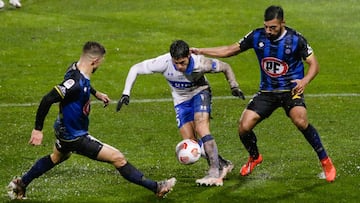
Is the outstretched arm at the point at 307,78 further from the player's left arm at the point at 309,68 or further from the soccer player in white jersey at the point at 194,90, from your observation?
the soccer player in white jersey at the point at 194,90

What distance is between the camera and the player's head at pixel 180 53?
41.7 ft

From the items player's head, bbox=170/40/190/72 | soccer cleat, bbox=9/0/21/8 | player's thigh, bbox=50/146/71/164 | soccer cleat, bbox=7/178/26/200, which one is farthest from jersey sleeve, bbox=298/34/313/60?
soccer cleat, bbox=9/0/21/8

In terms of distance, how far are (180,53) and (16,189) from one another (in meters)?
2.89

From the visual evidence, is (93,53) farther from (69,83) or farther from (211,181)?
(211,181)

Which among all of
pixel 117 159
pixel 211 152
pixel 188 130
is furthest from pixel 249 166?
pixel 117 159

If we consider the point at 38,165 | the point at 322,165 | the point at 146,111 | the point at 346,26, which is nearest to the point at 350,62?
the point at 346,26

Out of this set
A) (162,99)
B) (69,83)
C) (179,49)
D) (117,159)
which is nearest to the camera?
(69,83)

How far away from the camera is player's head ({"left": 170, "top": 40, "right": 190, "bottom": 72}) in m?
12.7

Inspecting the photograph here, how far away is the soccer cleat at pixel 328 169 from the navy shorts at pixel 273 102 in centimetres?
87

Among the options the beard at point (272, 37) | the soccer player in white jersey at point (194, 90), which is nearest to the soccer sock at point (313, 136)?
the soccer player in white jersey at point (194, 90)

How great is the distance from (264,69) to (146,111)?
6.53 meters

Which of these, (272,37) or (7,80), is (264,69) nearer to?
(272,37)

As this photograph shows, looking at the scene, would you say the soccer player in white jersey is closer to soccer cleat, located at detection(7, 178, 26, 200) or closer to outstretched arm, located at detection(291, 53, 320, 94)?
outstretched arm, located at detection(291, 53, 320, 94)

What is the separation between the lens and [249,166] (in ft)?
45.1
